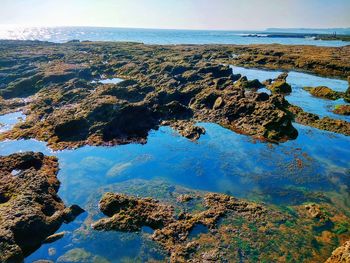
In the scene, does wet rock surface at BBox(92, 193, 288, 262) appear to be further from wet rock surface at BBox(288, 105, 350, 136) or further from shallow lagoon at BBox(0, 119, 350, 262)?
wet rock surface at BBox(288, 105, 350, 136)

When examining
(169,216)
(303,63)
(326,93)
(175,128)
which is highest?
(303,63)

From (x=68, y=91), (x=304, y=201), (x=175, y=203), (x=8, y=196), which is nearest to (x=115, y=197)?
(x=175, y=203)

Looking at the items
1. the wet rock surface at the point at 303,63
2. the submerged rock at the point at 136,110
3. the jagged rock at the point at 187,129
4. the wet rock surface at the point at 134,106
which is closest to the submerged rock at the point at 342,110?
the wet rock surface at the point at 134,106

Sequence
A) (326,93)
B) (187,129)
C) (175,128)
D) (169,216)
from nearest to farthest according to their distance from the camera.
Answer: (169,216)
(187,129)
(175,128)
(326,93)

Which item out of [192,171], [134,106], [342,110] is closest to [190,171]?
[192,171]

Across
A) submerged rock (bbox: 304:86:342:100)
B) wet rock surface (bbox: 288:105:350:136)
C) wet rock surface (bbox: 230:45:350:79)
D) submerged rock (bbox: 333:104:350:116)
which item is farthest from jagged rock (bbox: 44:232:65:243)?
wet rock surface (bbox: 230:45:350:79)

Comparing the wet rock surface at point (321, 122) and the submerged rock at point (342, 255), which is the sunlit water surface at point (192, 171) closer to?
the wet rock surface at point (321, 122)

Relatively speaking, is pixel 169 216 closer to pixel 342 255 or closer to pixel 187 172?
pixel 187 172
